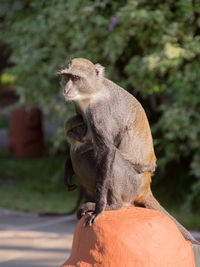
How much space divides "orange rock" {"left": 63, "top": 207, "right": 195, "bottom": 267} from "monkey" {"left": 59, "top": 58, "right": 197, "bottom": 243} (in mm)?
91

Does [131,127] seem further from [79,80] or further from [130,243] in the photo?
[130,243]

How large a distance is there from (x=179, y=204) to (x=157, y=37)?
2.46 m

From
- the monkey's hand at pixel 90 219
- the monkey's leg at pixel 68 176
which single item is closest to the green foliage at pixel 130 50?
the monkey's leg at pixel 68 176

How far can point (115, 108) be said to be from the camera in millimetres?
3066

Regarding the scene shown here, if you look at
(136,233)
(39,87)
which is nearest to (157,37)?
(39,87)

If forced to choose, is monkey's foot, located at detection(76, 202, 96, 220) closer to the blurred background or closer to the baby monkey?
the baby monkey

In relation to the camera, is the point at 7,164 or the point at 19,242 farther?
the point at 7,164

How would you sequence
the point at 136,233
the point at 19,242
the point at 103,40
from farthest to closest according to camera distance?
the point at 103,40 < the point at 19,242 < the point at 136,233

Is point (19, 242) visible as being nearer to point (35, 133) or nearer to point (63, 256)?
point (63, 256)

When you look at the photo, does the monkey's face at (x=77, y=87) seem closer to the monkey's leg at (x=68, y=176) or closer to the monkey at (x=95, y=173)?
the monkey at (x=95, y=173)

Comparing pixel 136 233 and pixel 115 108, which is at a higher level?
pixel 115 108

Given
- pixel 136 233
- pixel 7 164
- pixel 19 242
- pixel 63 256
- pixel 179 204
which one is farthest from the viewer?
pixel 7 164

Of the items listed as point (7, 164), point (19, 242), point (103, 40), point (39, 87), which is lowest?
point (7, 164)

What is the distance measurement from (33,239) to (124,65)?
281 centimetres
